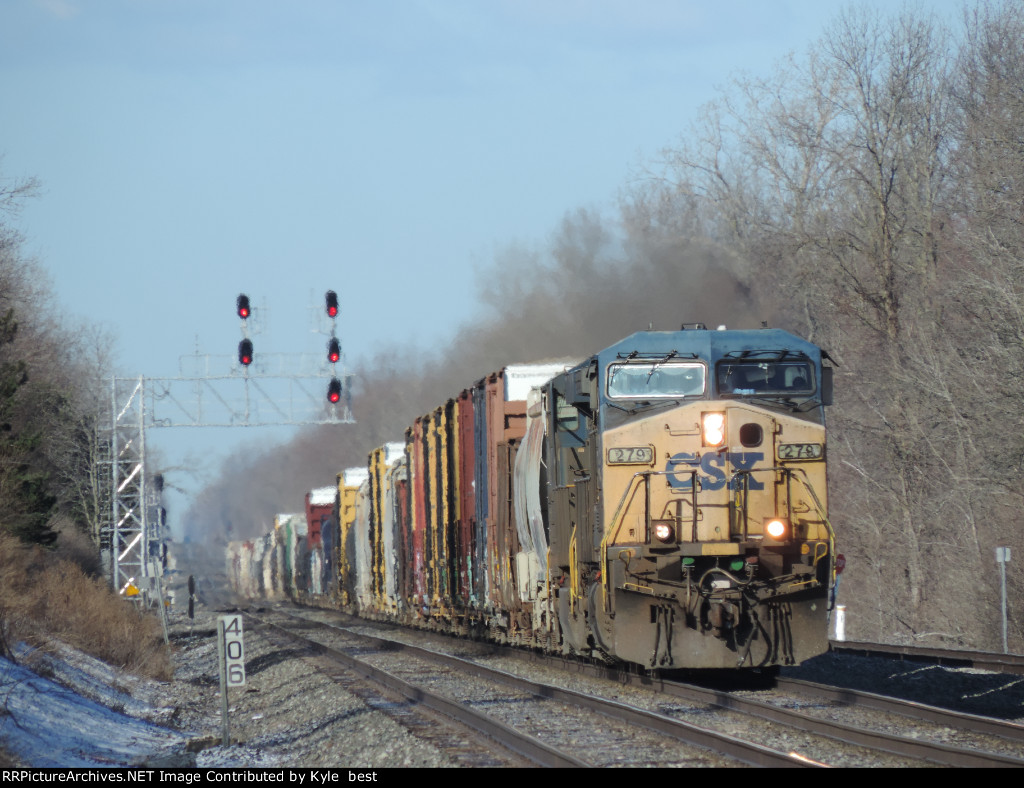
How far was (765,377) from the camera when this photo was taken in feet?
43.3

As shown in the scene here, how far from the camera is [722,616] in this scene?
12.4 meters

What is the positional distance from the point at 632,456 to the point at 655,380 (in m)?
0.89

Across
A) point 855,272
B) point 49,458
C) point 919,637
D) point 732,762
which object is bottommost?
point 919,637

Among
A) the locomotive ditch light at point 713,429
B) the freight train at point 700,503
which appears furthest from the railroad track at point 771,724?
the locomotive ditch light at point 713,429

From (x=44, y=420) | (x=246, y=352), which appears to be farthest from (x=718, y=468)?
(x=44, y=420)

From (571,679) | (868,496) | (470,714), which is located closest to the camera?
(470,714)

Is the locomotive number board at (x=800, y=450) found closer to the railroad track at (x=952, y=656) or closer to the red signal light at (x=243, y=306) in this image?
the railroad track at (x=952, y=656)

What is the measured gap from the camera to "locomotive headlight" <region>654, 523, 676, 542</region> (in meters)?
12.5

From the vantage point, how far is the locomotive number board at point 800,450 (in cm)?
1284

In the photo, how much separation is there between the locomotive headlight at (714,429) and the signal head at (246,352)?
15.2m

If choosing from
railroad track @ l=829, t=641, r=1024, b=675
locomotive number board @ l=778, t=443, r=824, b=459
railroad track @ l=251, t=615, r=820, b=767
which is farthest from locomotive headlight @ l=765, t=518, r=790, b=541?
railroad track @ l=829, t=641, r=1024, b=675
